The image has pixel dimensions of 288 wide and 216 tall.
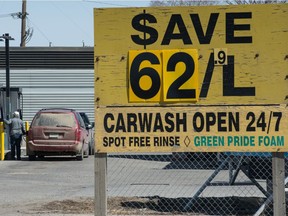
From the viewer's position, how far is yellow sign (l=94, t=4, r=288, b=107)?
8.38 m

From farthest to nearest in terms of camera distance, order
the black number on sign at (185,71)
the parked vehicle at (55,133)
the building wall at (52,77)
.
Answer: the building wall at (52,77), the parked vehicle at (55,133), the black number on sign at (185,71)

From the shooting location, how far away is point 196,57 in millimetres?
8383

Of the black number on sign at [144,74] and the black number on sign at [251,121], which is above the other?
the black number on sign at [144,74]

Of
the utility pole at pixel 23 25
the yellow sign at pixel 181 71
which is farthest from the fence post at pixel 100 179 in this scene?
the utility pole at pixel 23 25

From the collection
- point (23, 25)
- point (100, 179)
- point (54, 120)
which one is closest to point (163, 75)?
point (100, 179)

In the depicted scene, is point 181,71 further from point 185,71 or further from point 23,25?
point 23,25

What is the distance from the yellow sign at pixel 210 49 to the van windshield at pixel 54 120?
15.8 m

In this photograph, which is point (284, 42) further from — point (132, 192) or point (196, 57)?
point (132, 192)

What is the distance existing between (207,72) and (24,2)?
46.3 m

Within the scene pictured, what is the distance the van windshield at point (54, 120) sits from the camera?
2403 cm

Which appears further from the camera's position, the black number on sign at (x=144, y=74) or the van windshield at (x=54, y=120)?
the van windshield at (x=54, y=120)

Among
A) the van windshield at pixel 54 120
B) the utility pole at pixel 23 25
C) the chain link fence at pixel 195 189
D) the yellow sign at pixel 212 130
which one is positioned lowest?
the chain link fence at pixel 195 189

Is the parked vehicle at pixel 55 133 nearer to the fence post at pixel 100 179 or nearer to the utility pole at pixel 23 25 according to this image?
the fence post at pixel 100 179

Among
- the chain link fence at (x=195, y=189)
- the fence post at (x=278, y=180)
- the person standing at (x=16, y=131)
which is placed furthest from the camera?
the person standing at (x=16, y=131)
